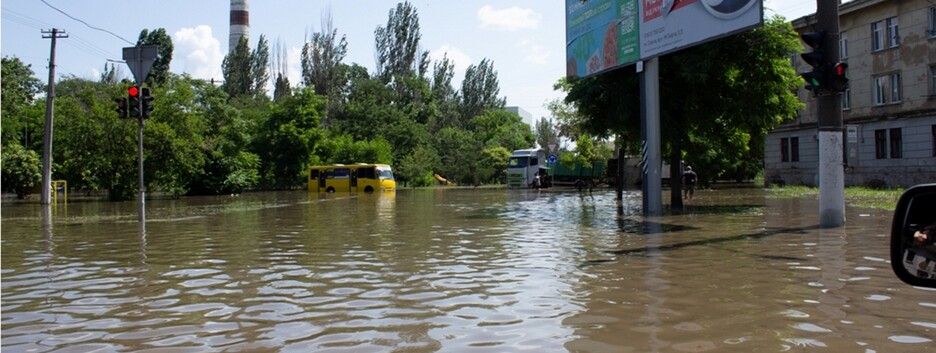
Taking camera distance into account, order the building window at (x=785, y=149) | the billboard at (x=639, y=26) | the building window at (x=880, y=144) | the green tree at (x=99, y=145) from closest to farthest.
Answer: the billboard at (x=639, y=26), the building window at (x=880, y=144), the green tree at (x=99, y=145), the building window at (x=785, y=149)

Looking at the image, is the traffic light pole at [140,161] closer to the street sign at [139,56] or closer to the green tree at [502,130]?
the street sign at [139,56]

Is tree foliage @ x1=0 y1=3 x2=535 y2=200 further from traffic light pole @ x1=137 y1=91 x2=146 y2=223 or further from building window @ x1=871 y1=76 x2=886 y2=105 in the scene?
building window @ x1=871 y1=76 x2=886 y2=105

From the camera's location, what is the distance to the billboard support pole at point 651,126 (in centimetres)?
1953

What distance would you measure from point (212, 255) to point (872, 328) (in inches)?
383

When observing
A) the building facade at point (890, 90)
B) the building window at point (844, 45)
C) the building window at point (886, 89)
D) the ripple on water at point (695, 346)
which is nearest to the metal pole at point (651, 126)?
the ripple on water at point (695, 346)

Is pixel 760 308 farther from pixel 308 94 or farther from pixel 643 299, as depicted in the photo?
A: pixel 308 94

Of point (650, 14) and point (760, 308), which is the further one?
point (650, 14)

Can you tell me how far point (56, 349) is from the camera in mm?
5625

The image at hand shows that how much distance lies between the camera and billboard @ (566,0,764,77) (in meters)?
16.3

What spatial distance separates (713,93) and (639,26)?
11.6 feet

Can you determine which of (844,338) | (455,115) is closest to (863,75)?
(844,338)

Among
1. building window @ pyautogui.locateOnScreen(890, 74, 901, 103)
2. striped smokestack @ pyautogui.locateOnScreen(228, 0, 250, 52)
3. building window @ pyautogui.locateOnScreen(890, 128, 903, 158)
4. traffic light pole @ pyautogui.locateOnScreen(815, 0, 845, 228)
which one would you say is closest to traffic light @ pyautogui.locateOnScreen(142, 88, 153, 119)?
traffic light pole @ pyautogui.locateOnScreen(815, 0, 845, 228)

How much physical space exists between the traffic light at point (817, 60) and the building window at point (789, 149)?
1266 inches

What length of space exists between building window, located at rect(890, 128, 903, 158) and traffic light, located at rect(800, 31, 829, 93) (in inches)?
1007
